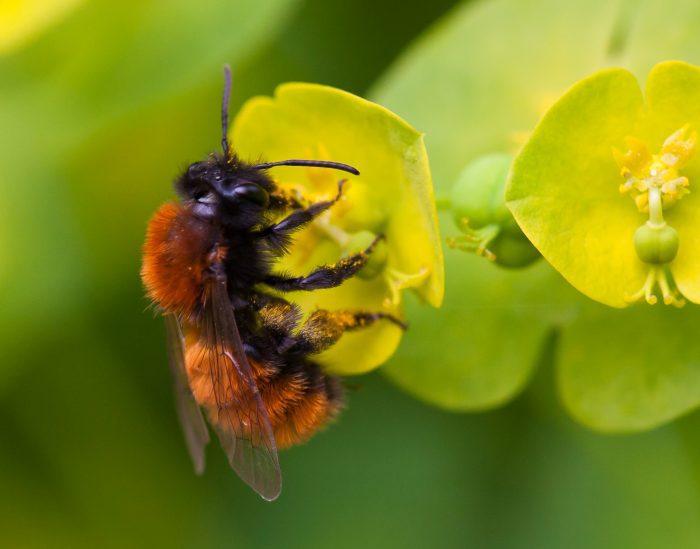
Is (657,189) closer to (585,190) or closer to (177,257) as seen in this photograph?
(585,190)

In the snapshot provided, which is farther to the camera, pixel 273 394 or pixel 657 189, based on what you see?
pixel 273 394

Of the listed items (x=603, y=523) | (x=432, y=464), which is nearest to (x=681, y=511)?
(x=603, y=523)

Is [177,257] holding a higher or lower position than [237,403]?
higher

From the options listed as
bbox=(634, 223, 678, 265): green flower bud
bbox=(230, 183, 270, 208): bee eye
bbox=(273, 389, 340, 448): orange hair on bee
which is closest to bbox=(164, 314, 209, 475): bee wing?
bbox=(273, 389, 340, 448): orange hair on bee

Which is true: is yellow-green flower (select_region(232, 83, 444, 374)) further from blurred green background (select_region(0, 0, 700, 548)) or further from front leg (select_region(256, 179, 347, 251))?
blurred green background (select_region(0, 0, 700, 548))

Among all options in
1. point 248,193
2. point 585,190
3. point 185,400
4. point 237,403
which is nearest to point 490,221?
point 585,190

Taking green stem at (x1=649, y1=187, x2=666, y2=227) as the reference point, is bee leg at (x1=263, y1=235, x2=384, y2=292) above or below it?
below
